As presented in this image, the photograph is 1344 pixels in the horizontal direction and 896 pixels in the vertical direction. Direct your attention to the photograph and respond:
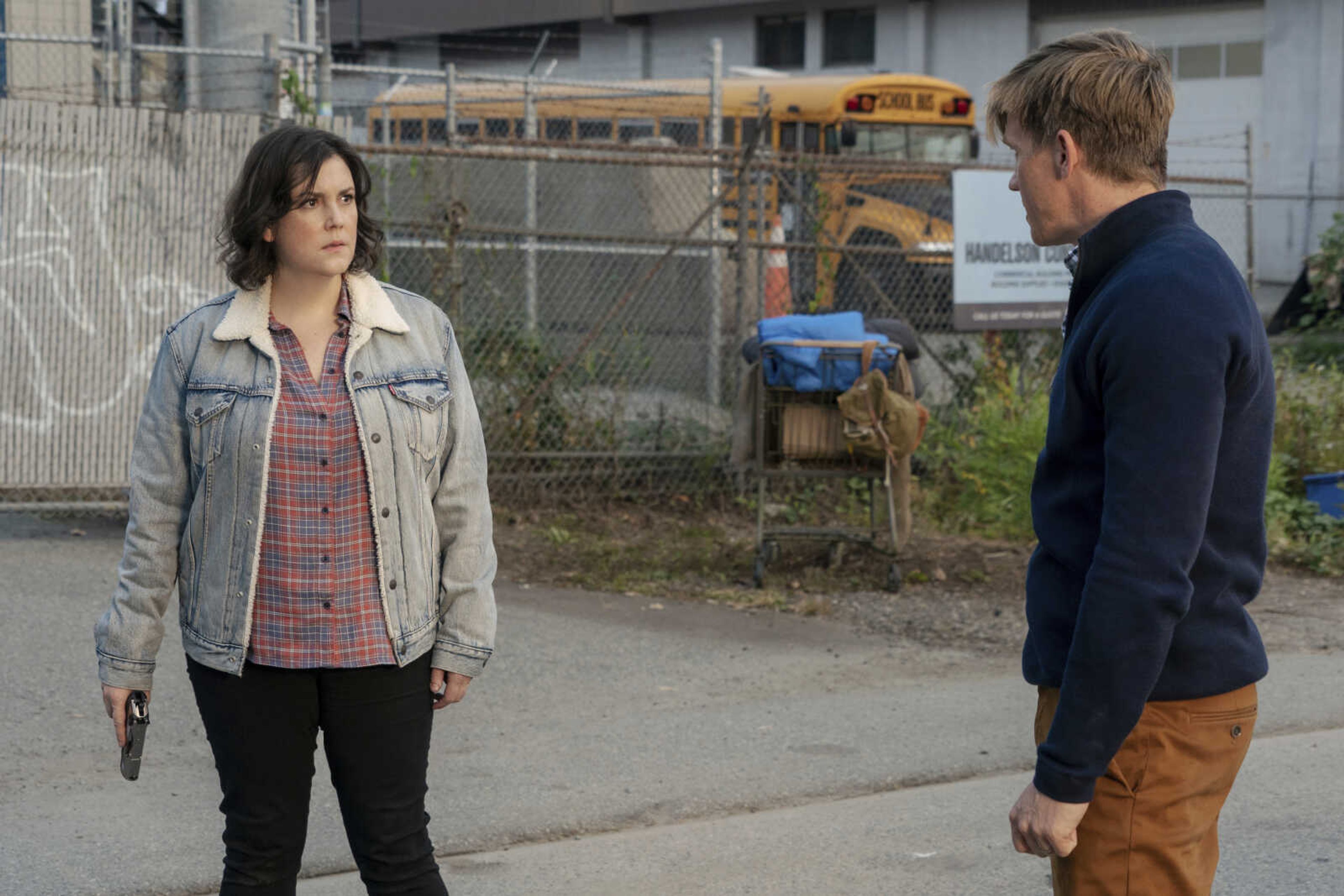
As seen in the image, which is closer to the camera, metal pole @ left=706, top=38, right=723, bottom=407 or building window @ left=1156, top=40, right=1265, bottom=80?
metal pole @ left=706, top=38, right=723, bottom=407

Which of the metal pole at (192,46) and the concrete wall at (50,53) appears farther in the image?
the concrete wall at (50,53)

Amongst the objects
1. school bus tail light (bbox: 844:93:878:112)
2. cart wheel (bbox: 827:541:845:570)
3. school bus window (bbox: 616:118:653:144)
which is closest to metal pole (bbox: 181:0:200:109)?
cart wheel (bbox: 827:541:845:570)

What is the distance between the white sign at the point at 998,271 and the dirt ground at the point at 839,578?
2.09 metres

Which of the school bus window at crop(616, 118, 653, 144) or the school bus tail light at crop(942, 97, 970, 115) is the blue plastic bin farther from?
the school bus tail light at crop(942, 97, 970, 115)

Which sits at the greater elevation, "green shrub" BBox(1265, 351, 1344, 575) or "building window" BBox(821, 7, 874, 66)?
"building window" BBox(821, 7, 874, 66)

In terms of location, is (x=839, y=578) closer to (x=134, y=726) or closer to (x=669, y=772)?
(x=669, y=772)

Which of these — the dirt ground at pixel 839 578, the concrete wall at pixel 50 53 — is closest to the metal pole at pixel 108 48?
the concrete wall at pixel 50 53

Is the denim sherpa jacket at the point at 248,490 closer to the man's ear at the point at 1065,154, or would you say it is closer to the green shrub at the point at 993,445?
the man's ear at the point at 1065,154

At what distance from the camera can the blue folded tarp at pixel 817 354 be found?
308 inches

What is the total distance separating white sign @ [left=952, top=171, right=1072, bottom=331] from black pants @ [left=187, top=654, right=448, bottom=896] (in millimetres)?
8154

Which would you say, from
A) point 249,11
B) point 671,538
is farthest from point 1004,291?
point 249,11

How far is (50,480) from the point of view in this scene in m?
8.13

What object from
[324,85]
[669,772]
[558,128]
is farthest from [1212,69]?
[669,772]

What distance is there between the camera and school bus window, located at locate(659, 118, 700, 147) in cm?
1747
